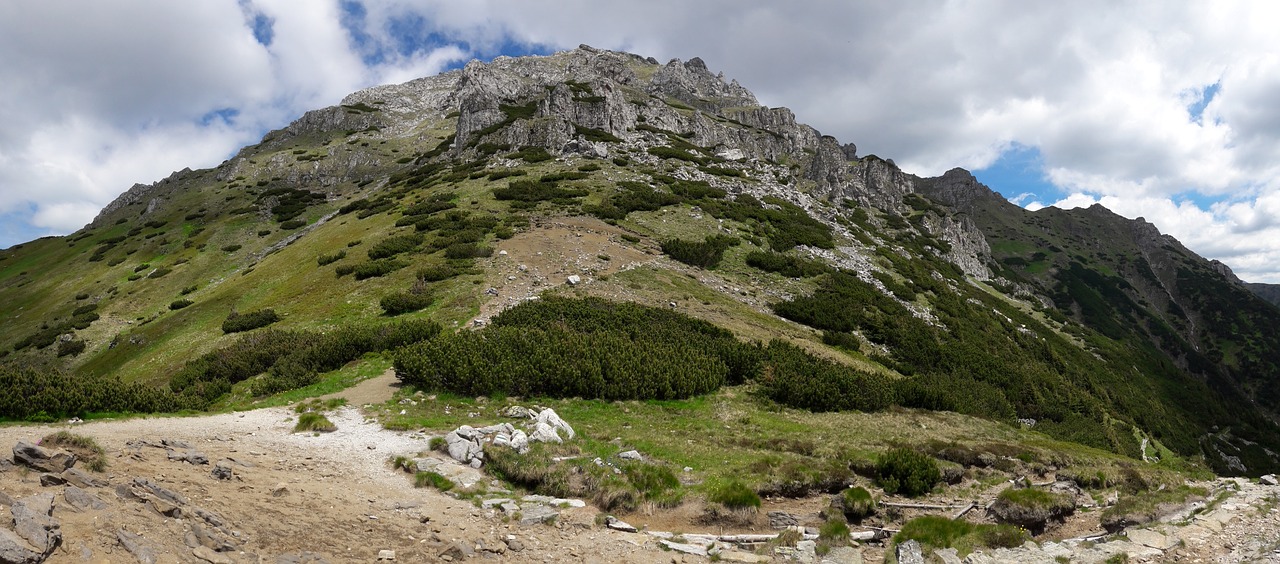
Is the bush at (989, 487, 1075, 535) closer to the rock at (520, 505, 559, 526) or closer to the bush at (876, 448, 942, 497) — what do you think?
the bush at (876, 448, 942, 497)

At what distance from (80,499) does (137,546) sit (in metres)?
1.45

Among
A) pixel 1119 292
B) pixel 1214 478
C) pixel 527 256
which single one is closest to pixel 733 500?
pixel 1214 478

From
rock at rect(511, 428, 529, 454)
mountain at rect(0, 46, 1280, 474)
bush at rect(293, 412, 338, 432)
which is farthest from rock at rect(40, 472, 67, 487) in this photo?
rock at rect(511, 428, 529, 454)

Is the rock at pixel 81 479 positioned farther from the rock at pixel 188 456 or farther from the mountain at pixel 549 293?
the mountain at pixel 549 293

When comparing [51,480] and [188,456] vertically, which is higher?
[51,480]

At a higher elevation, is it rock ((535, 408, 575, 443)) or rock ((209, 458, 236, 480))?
rock ((535, 408, 575, 443))

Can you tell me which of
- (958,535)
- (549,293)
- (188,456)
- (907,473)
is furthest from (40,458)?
(549,293)

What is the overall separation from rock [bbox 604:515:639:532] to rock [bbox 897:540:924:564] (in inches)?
184

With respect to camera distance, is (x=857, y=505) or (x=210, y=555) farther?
(x=857, y=505)

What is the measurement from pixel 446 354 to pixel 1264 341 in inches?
8048

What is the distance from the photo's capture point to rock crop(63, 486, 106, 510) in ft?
22.6

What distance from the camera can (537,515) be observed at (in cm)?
985

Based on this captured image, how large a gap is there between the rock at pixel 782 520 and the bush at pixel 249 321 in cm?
2574

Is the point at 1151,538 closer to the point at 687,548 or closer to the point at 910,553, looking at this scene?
the point at 910,553
